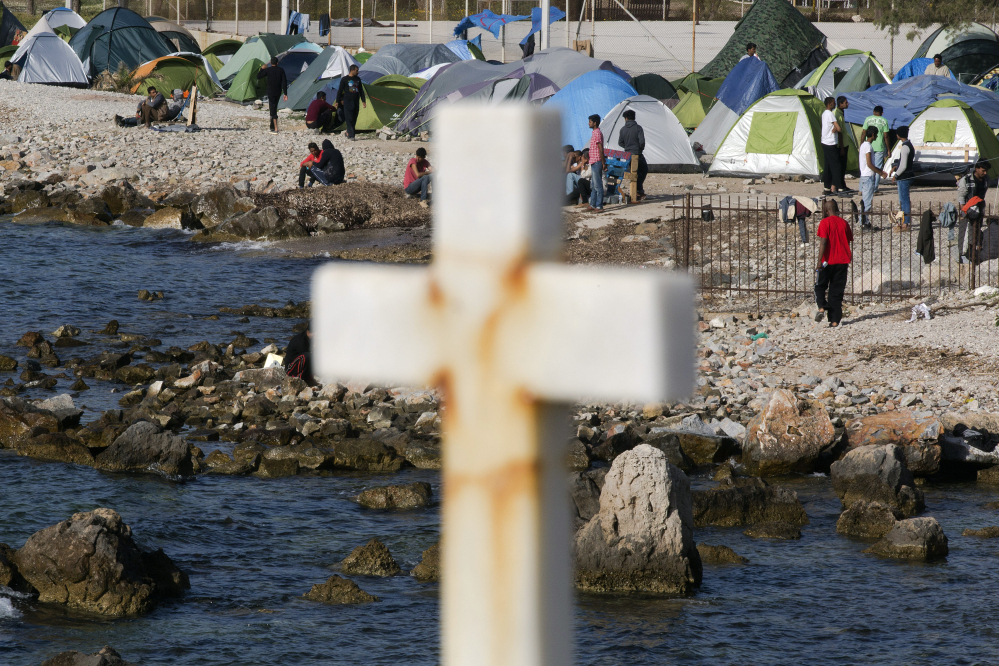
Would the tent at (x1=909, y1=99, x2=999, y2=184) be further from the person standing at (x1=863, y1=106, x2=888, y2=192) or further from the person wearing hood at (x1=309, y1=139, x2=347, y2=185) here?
the person wearing hood at (x1=309, y1=139, x2=347, y2=185)

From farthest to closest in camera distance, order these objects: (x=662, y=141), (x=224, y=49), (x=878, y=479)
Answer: (x=224, y=49) < (x=662, y=141) < (x=878, y=479)

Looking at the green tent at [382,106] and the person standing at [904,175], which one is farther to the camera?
the green tent at [382,106]

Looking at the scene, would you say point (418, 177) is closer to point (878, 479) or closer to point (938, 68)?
point (878, 479)

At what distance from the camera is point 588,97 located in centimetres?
2631

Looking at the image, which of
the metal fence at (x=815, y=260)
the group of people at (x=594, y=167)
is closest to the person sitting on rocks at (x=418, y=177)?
the group of people at (x=594, y=167)

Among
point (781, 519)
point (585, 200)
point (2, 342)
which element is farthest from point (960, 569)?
point (585, 200)

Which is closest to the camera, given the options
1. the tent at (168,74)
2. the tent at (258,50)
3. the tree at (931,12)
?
the tree at (931,12)

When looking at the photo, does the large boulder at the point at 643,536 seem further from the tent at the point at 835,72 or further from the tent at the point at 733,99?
the tent at the point at 835,72

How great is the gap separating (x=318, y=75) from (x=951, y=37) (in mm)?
21879

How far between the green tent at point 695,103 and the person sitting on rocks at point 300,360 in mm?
20506

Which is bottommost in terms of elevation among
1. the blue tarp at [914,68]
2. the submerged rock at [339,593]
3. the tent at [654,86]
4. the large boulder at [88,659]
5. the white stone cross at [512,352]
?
the submerged rock at [339,593]

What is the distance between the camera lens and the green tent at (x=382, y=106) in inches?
1248

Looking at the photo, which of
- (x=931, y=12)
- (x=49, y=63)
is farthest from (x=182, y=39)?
(x=931, y=12)

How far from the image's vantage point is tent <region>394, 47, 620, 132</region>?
2847 cm
